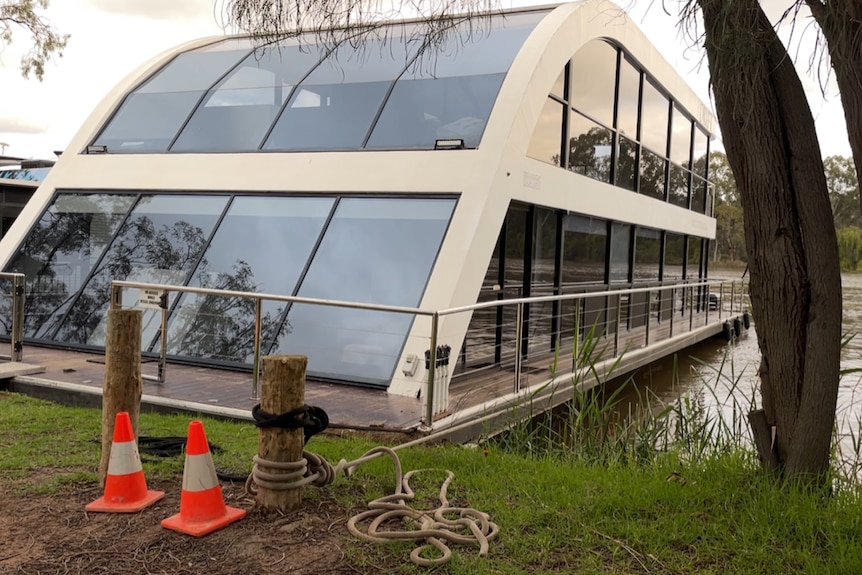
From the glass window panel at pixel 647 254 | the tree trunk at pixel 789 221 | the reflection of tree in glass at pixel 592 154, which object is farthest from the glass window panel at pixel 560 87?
the tree trunk at pixel 789 221

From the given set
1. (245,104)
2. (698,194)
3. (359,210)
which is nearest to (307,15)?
(359,210)

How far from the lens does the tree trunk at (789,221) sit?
408cm

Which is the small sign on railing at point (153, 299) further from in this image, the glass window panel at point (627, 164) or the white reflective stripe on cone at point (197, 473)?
the glass window panel at point (627, 164)

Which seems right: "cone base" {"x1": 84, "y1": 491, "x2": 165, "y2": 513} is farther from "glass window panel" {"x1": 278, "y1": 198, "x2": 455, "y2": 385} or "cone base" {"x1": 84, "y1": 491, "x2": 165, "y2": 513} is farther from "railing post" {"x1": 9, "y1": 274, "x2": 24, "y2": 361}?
"railing post" {"x1": 9, "y1": 274, "x2": 24, "y2": 361}

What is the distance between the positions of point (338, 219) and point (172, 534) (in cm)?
522

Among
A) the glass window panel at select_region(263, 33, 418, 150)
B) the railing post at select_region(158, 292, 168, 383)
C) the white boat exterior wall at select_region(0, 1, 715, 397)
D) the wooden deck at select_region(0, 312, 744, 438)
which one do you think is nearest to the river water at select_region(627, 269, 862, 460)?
the wooden deck at select_region(0, 312, 744, 438)

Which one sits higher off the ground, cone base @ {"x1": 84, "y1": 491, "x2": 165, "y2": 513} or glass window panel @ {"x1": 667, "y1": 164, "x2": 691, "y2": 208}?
glass window panel @ {"x1": 667, "y1": 164, "x2": 691, "y2": 208}

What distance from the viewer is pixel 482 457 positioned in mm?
5059

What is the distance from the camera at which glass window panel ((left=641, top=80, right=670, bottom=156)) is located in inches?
549

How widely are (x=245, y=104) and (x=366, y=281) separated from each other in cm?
379

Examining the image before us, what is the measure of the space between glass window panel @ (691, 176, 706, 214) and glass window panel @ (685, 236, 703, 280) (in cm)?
74

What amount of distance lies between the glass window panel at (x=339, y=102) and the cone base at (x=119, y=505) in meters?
5.71

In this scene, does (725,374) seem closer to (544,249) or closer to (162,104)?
(544,249)

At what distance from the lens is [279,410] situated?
12.8 feet
